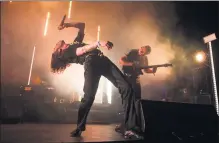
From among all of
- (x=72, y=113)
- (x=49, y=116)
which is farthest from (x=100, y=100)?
(x=49, y=116)

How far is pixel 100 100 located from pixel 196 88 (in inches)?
111

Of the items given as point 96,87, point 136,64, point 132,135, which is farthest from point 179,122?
point 136,64

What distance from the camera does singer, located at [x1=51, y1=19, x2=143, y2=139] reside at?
180cm

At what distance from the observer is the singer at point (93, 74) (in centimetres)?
180

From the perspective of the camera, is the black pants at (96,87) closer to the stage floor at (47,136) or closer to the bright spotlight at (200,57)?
the stage floor at (47,136)

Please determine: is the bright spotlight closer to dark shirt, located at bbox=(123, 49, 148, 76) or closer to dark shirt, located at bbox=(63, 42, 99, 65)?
dark shirt, located at bbox=(123, 49, 148, 76)

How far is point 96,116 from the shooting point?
376 cm

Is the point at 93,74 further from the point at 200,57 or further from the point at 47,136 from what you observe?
the point at 200,57

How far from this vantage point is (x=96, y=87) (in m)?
1.96

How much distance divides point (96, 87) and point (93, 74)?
0.48 feet

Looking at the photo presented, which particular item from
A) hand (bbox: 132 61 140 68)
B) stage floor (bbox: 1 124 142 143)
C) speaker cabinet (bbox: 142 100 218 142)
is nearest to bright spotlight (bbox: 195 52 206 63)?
hand (bbox: 132 61 140 68)

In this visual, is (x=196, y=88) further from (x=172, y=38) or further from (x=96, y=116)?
(x=96, y=116)

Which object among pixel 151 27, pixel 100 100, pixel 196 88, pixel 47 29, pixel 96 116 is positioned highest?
pixel 151 27

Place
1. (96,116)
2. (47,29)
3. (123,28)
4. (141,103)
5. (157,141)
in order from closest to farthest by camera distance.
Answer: (157,141)
(141,103)
(96,116)
(47,29)
(123,28)
